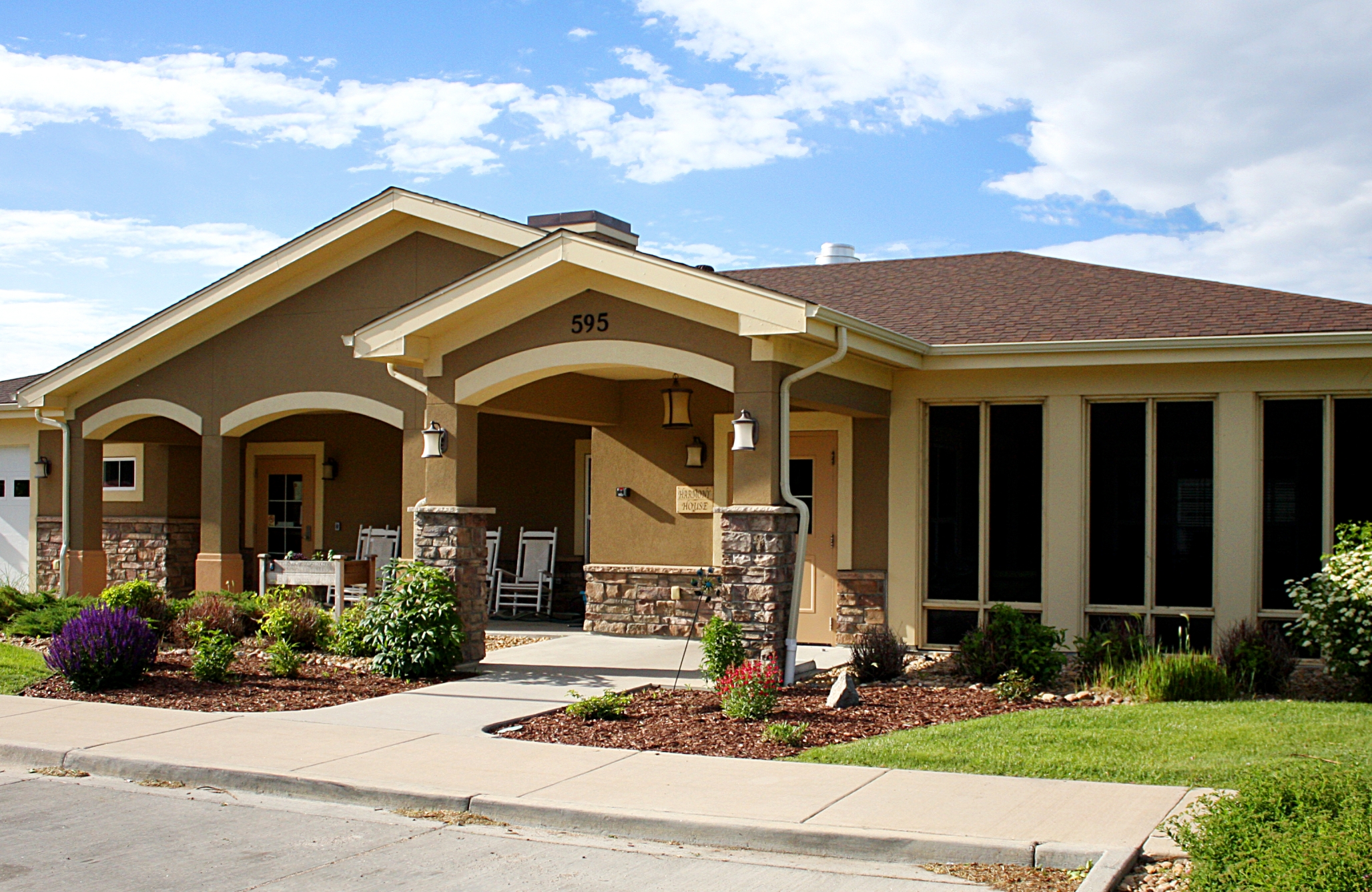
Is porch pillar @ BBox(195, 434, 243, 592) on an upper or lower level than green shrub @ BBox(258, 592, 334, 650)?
upper

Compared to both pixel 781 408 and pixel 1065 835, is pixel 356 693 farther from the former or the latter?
pixel 1065 835

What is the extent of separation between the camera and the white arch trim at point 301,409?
14.2 metres

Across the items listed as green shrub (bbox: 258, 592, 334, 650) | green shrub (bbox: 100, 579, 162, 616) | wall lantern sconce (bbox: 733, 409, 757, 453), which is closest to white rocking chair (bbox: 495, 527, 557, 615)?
green shrub (bbox: 258, 592, 334, 650)

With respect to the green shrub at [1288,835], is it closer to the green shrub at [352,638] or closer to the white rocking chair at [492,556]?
the green shrub at [352,638]

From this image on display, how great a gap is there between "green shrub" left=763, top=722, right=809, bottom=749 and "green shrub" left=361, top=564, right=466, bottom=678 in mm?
3771

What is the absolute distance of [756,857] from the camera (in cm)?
583

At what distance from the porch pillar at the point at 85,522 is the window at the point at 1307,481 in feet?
46.0

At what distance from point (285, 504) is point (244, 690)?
27.2ft

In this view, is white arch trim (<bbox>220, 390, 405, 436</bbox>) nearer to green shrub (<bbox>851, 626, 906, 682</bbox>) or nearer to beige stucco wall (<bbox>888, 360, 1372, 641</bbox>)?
beige stucco wall (<bbox>888, 360, 1372, 641</bbox>)

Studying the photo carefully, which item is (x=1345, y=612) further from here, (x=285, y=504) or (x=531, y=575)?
(x=285, y=504)

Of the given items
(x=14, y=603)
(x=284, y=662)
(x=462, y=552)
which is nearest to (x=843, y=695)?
(x=462, y=552)

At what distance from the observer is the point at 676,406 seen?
44.5 ft

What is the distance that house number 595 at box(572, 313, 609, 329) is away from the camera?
1078 centimetres

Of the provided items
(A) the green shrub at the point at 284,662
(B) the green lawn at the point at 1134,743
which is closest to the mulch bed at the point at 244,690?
(A) the green shrub at the point at 284,662
